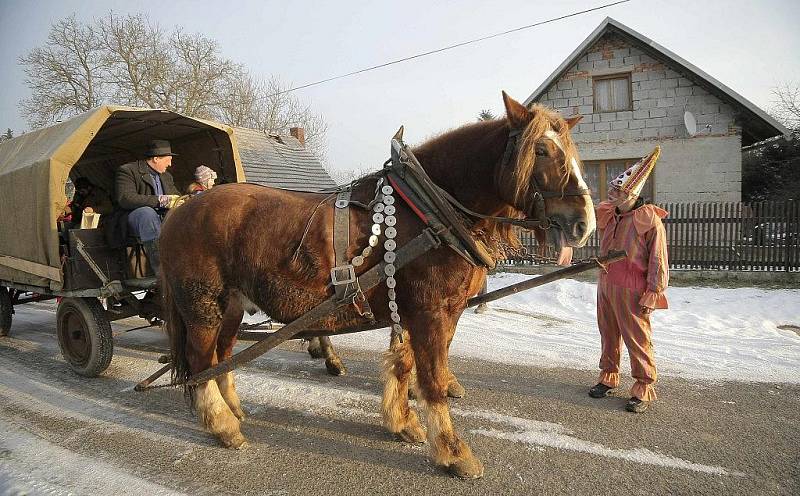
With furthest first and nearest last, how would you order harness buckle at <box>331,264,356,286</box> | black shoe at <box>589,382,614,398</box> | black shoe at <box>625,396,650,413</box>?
1. black shoe at <box>589,382,614,398</box>
2. black shoe at <box>625,396,650,413</box>
3. harness buckle at <box>331,264,356,286</box>

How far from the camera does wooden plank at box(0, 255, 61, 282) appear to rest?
420 centimetres

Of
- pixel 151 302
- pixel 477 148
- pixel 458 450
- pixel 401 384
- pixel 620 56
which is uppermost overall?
pixel 620 56

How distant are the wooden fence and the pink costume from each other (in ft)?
17.4

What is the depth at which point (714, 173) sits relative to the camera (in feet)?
39.9

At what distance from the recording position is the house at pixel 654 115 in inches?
471

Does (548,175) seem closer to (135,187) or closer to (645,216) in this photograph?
(645,216)

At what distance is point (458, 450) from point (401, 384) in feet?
2.14

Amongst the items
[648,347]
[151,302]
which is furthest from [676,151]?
[151,302]

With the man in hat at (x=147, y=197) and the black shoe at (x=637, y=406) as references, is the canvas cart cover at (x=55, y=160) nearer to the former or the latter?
the man in hat at (x=147, y=197)

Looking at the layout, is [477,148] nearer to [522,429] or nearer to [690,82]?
[522,429]

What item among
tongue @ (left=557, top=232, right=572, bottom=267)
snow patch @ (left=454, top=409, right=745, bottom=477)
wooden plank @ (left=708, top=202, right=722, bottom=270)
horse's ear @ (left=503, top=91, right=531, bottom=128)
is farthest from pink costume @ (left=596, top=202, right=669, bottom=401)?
wooden plank @ (left=708, top=202, right=722, bottom=270)

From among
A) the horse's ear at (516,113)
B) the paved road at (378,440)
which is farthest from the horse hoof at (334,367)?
the horse's ear at (516,113)

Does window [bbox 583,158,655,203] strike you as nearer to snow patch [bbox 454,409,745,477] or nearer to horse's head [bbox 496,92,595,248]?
snow patch [bbox 454,409,745,477]

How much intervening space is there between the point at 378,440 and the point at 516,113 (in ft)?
7.53
